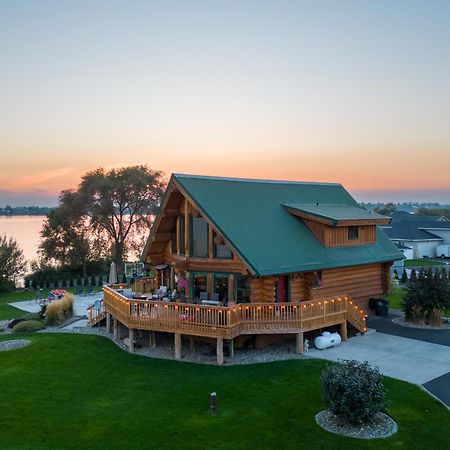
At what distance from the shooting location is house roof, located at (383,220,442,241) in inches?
2408

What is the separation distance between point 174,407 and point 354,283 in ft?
41.6

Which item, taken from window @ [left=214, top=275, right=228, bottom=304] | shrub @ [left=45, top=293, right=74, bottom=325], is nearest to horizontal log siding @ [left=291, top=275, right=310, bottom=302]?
window @ [left=214, top=275, right=228, bottom=304]

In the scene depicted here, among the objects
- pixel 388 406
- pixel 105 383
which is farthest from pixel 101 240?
pixel 388 406

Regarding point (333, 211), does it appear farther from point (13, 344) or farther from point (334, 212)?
point (13, 344)

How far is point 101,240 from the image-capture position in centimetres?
4938

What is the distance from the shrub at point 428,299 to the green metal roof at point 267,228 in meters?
2.07

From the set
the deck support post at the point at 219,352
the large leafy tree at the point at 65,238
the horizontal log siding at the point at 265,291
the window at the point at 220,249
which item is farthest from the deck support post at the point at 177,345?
the large leafy tree at the point at 65,238

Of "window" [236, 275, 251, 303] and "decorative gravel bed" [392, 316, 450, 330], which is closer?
"window" [236, 275, 251, 303]

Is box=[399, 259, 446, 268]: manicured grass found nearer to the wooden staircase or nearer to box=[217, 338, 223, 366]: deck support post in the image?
the wooden staircase

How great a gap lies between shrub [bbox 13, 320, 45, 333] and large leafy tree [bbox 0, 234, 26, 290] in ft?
68.4

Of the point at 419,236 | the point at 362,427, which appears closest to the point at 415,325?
the point at 362,427

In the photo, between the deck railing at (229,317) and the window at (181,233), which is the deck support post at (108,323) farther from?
the window at (181,233)

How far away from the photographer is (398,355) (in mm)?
16453

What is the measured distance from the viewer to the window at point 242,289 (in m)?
18.2
